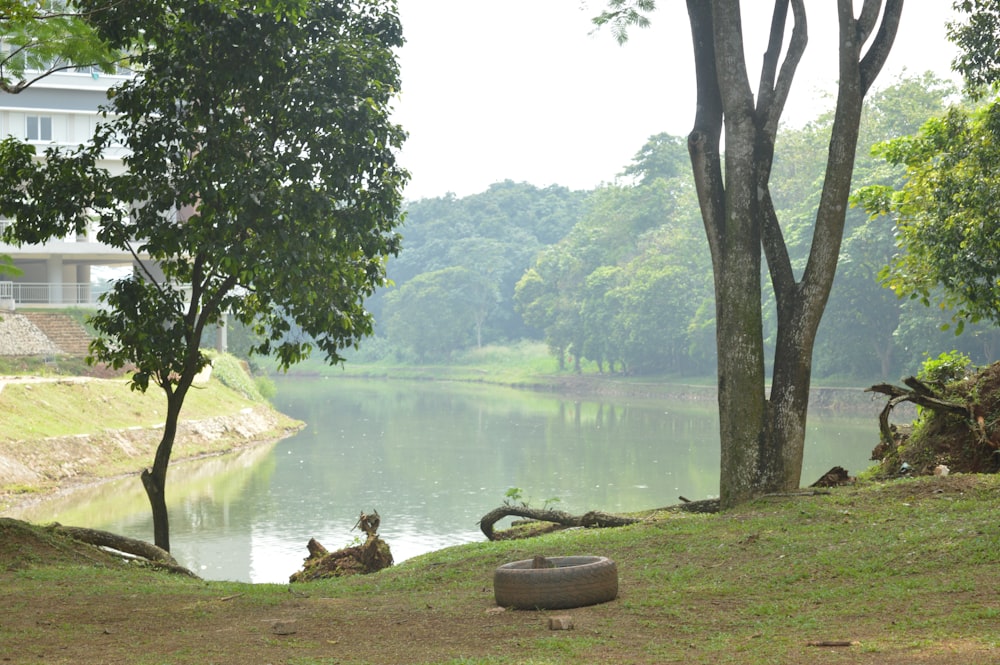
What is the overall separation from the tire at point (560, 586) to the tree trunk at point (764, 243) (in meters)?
4.13

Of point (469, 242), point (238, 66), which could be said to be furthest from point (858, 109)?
point (469, 242)

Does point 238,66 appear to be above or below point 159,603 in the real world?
above

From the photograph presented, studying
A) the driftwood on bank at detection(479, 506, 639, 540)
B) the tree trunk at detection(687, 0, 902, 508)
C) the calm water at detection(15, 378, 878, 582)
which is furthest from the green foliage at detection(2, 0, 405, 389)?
the calm water at detection(15, 378, 878, 582)

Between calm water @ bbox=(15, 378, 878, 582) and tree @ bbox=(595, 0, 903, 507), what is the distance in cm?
707

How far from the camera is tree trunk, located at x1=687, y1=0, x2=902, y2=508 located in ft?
35.3

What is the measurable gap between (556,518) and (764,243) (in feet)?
13.0

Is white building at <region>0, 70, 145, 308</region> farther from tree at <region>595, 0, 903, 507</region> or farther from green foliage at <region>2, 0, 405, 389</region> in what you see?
tree at <region>595, 0, 903, 507</region>

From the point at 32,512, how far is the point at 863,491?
15.9m

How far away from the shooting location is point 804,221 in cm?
4944

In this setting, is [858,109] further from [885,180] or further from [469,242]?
[469,242]

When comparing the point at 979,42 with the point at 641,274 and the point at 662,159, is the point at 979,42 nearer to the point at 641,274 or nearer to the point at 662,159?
the point at 641,274

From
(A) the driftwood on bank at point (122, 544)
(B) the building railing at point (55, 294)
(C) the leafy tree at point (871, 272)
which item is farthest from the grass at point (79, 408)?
(C) the leafy tree at point (871, 272)

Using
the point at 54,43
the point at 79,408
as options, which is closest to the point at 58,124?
the point at 79,408

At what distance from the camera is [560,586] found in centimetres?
700
